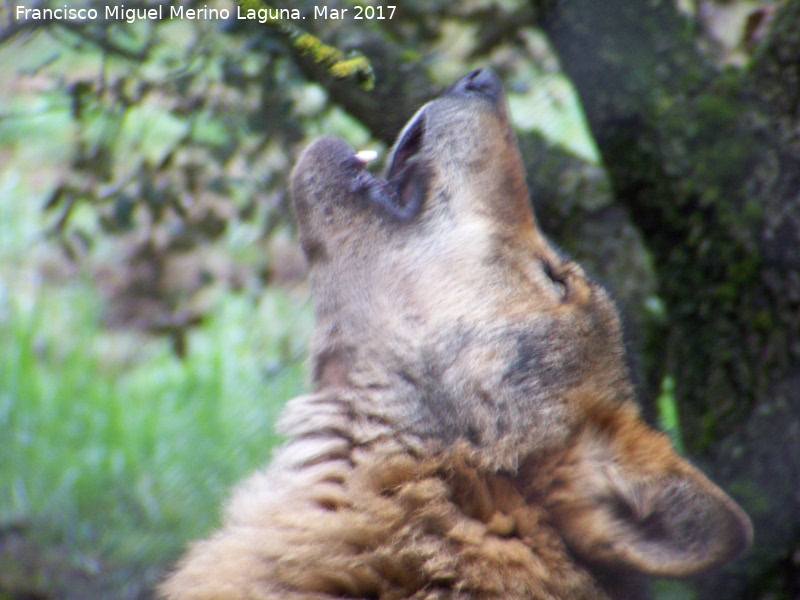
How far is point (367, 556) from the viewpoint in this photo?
1886 millimetres

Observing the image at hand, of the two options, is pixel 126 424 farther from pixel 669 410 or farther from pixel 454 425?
pixel 669 410

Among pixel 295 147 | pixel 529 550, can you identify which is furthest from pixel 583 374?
pixel 295 147

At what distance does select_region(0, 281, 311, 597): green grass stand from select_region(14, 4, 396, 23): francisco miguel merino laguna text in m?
1.65

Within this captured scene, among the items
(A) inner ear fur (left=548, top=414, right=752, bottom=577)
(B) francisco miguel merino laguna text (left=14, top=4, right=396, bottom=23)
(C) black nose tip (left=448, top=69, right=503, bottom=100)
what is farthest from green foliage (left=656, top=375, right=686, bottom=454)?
(B) francisco miguel merino laguna text (left=14, top=4, right=396, bottom=23)

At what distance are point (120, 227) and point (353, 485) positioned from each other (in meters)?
1.95

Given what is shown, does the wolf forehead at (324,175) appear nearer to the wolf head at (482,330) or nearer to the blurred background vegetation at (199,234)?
the wolf head at (482,330)

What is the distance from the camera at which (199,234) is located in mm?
3705

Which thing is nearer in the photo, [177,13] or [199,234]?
[177,13]

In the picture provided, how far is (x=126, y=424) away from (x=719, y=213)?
140 inches

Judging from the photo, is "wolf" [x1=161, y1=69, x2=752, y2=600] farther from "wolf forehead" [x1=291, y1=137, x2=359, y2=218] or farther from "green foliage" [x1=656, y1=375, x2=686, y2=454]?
"green foliage" [x1=656, y1=375, x2=686, y2=454]

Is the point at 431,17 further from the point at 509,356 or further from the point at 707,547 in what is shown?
the point at 707,547

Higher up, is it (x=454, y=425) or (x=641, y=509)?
(x=454, y=425)

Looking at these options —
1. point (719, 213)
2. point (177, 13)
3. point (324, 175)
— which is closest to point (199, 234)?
point (177, 13)

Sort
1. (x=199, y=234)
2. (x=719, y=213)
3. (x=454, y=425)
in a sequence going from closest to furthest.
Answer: (x=454, y=425), (x=719, y=213), (x=199, y=234)
